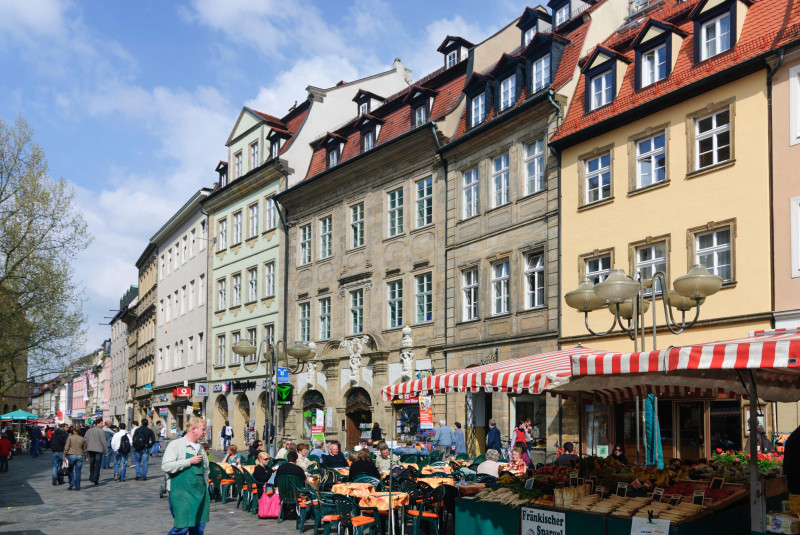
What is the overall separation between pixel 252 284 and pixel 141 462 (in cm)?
1707

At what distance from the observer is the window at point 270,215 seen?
3928 cm

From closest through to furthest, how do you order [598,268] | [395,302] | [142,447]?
1. [598,268]
2. [142,447]
3. [395,302]

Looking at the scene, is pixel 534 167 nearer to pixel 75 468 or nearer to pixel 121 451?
pixel 121 451

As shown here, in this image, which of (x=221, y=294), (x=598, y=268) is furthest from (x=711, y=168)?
(x=221, y=294)

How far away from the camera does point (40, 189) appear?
3259 centimetres

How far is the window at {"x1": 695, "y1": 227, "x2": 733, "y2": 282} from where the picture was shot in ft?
61.7

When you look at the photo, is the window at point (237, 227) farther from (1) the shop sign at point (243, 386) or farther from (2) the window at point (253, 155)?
(1) the shop sign at point (243, 386)

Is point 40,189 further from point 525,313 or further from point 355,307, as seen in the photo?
point 525,313

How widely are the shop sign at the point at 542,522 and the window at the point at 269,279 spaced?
98.9 feet

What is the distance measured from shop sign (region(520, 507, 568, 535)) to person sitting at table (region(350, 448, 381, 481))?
4.74 m

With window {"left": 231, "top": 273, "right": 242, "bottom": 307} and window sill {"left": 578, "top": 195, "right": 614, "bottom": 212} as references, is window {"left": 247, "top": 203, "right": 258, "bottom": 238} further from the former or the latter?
window sill {"left": 578, "top": 195, "right": 614, "bottom": 212}

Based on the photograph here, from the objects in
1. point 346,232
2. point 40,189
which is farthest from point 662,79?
point 40,189

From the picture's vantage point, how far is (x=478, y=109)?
2769 cm

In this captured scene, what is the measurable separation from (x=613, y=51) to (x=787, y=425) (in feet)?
33.8
